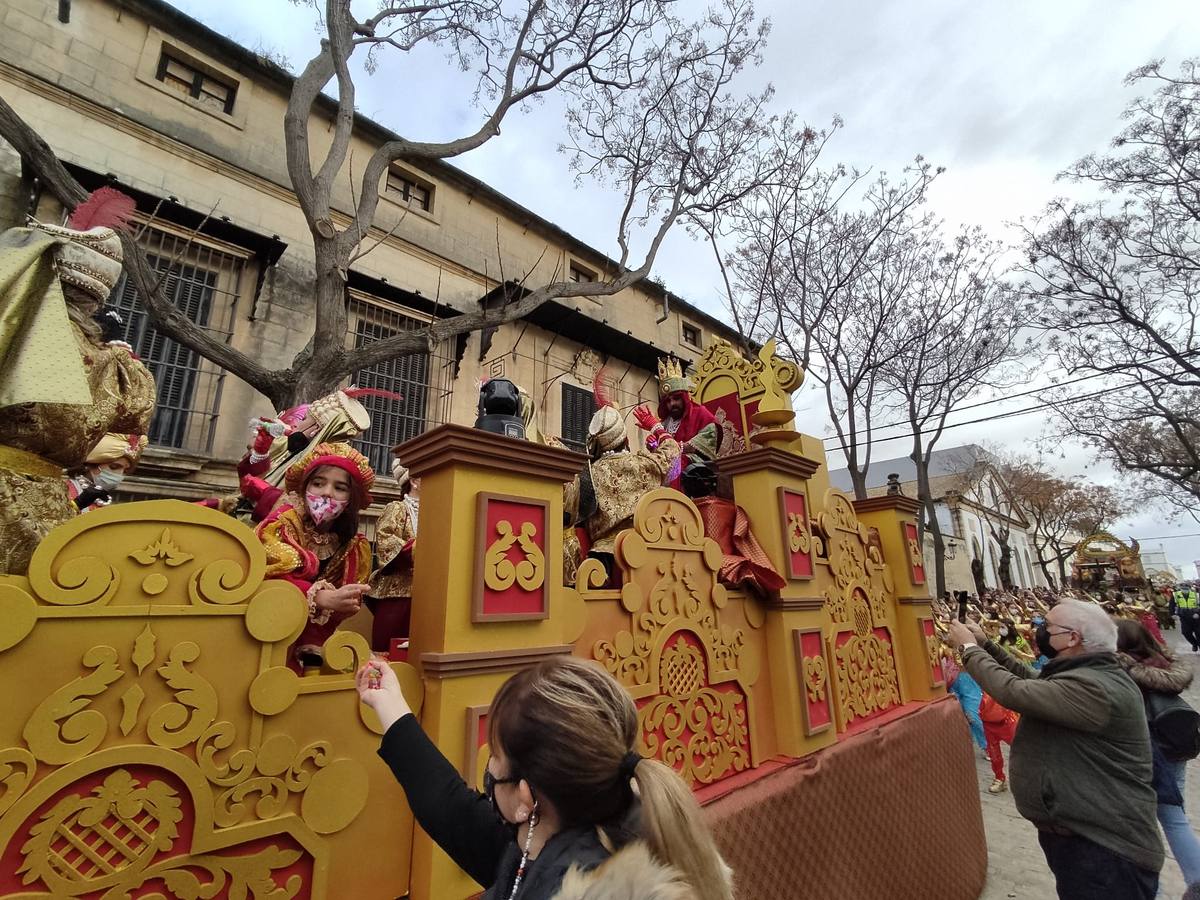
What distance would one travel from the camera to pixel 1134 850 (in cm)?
240

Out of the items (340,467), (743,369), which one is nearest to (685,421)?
(743,369)

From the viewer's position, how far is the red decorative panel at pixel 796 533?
341 centimetres

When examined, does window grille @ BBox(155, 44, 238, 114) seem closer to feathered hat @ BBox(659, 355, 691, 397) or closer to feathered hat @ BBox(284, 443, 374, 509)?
feathered hat @ BBox(659, 355, 691, 397)

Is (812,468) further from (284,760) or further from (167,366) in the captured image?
(167,366)

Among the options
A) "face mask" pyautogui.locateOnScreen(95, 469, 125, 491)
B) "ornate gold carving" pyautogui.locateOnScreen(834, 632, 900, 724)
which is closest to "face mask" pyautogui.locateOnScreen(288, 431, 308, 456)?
"face mask" pyautogui.locateOnScreen(95, 469, 125, 491)

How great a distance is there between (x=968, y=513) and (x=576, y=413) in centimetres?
3061

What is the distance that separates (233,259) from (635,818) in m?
9.88

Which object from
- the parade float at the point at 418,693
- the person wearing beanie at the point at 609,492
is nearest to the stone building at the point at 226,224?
the person wearing beanie at the point at 609,492

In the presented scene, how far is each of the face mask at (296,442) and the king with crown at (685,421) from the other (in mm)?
2612

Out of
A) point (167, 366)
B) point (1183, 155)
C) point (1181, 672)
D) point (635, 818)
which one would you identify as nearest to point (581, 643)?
point (635, 818)

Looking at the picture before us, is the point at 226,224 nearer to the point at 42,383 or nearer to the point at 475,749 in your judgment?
the point at 42,383

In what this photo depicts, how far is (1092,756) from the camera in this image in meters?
2.53

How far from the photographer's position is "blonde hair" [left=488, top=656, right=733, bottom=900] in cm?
99

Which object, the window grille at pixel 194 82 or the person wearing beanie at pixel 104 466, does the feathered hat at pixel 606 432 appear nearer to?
the person wearing beanie at pixel 104 466
